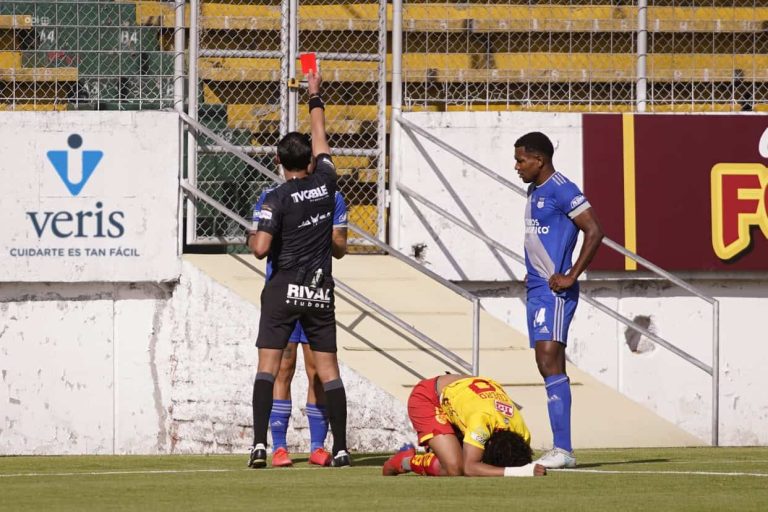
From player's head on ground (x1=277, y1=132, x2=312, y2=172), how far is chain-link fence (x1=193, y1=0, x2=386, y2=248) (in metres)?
3.91

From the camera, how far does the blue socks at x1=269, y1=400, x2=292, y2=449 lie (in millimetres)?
8773

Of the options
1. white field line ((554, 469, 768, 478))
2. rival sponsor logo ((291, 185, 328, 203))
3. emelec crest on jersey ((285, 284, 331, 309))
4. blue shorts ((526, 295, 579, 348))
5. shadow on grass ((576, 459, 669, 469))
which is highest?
rival sponsor logo ((291, 185, 328, 203))

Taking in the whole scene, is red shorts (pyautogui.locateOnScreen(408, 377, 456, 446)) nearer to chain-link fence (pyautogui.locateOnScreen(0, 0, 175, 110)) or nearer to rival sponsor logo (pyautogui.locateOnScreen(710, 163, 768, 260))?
chain-link fence (pyautogui.locateOnScreen(0, 0, 175, 110))

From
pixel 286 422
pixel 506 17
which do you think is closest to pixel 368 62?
pixel 506 17

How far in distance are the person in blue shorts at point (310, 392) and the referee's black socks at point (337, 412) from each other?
196 millimetres

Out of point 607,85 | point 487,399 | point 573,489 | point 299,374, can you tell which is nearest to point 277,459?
point 487,399

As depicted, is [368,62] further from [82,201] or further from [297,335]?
[297,335]

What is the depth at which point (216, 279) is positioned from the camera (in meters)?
12.0

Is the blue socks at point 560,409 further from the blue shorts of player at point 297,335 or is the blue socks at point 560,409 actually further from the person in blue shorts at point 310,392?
the blue shorts of player at point 297,335

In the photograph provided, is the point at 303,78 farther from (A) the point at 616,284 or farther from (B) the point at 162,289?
(A) the point at 616,284

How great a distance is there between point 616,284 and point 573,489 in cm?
648

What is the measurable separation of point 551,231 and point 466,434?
159 centimetres

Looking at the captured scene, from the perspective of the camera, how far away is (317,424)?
29.9 feet

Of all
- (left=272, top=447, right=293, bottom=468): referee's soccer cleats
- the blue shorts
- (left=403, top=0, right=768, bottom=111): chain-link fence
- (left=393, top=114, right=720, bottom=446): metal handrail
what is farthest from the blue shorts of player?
(left=403, top=0, right=768, bottom=111): chain-link fence
